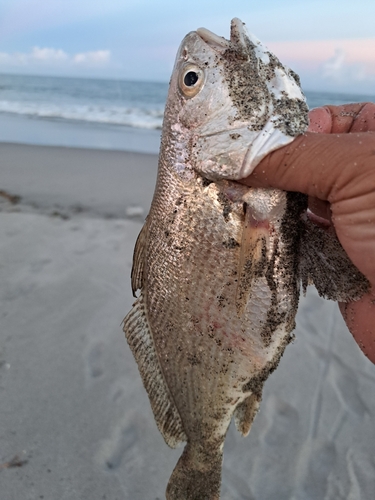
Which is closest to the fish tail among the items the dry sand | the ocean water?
the dry sand

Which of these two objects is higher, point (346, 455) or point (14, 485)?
point (346, 455)

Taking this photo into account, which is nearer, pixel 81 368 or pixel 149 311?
pixel 149 311

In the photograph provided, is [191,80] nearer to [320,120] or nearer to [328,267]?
[320,120]

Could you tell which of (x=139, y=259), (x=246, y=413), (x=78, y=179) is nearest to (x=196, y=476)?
(x=246, y=413)

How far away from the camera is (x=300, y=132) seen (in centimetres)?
170

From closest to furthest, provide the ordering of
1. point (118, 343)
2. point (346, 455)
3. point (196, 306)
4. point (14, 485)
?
point (196, 306) → point (14, 485) → point (346, 455) → point (118, 343)

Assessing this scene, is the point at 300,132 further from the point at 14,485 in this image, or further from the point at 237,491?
the point at 14,485

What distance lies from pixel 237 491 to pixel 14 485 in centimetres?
147

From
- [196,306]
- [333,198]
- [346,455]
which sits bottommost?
[346,455]

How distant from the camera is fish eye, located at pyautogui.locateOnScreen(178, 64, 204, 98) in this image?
1.89 metres

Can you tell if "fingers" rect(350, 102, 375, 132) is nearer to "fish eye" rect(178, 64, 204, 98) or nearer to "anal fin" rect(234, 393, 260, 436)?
"fish eye" rect(178, 64, 204, 98)

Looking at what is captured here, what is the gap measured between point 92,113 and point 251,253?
18.8 m

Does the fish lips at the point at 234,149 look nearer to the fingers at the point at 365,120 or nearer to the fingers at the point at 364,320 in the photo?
the fingers at the point at 365,120

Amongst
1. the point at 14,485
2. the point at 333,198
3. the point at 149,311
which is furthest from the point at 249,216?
the point at 14,485
